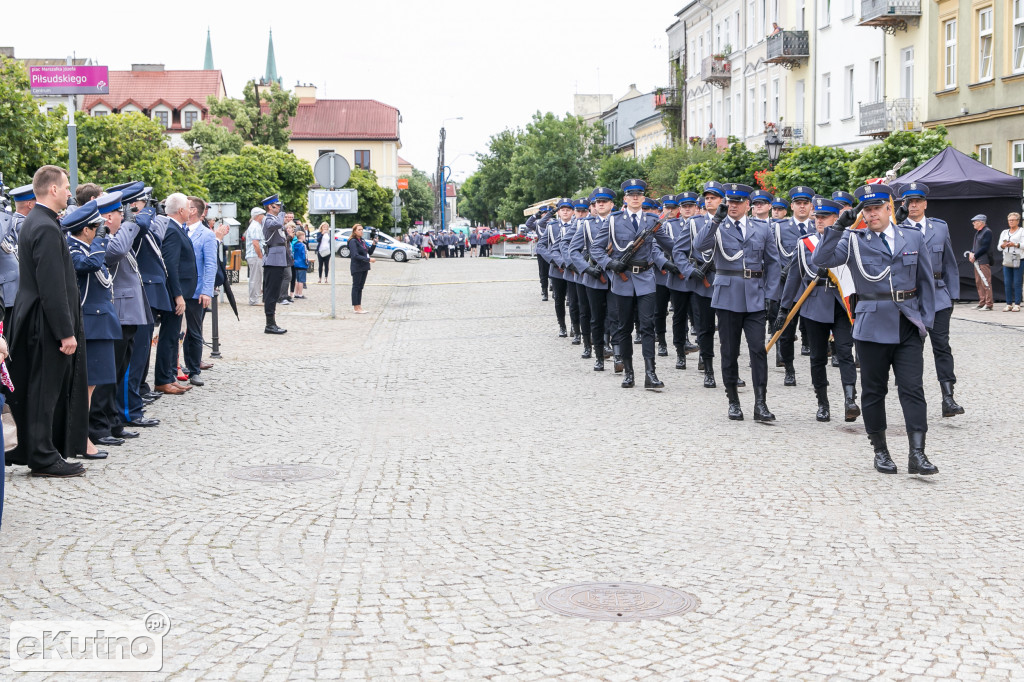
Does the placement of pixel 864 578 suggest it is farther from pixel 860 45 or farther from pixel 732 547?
pixel 860 45

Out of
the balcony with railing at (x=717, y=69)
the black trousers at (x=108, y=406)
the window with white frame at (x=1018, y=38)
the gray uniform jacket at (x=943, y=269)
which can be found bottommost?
the black trousers at (x=108, y=406)

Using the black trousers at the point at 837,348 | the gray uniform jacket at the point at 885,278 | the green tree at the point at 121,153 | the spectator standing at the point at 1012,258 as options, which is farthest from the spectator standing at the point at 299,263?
the gray uniform jacket at the point at 885,278

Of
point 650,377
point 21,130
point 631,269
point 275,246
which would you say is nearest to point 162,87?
point 21,130

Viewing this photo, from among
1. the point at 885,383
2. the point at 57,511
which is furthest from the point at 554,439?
the point at 57,511

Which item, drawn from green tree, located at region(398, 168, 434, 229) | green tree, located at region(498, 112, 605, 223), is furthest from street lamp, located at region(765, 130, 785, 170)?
green tree, located at region(398, 168, 434, 229)

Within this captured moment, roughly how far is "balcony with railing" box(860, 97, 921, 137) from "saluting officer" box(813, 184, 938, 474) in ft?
87.0

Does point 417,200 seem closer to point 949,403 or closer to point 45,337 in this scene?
point 949,403

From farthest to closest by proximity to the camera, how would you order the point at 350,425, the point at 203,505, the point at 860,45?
the point at 860,45 → the point at 350,425 → the point at 203,505

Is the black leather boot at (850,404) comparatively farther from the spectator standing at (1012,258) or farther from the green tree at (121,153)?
the green tree at (121,153)

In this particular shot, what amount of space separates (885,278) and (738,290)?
229 centimetres

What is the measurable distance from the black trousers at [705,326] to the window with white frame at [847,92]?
91.8 ft

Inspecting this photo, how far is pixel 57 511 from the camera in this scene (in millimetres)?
6801

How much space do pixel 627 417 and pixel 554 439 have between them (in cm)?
133

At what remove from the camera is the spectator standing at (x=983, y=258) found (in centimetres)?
2181
